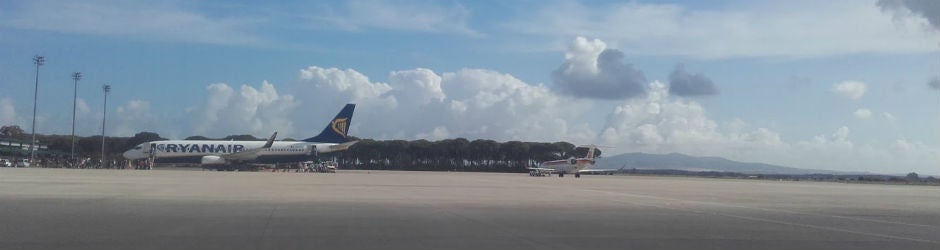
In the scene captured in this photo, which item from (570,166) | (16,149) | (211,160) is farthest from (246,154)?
(16,149)

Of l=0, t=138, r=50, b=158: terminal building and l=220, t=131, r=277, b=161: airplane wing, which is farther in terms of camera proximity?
l=0, t=138, r=50, b=158: terminal building

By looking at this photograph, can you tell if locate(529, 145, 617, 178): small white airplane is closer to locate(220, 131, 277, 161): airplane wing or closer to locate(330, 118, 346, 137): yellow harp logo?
locate(330, 118, 346, 137): yellow harp logo

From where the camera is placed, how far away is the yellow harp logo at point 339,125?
3541 inches

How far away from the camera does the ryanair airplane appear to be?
89500mm

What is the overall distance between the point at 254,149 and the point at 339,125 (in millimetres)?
9407

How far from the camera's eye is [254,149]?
8938cm

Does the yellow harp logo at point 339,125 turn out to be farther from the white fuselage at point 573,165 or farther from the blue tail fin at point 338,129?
the white fuselage at point 573,165

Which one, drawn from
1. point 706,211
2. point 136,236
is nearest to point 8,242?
point 136,236

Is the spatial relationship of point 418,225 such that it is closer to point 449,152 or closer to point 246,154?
point 246,154

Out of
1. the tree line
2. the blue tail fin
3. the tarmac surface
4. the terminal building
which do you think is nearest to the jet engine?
the blue tail fin

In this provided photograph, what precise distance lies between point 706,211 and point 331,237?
48.0 feet

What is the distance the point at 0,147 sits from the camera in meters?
132

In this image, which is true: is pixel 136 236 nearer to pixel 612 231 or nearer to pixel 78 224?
pixel 78 224

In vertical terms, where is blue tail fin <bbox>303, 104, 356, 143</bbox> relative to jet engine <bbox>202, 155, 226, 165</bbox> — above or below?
above
